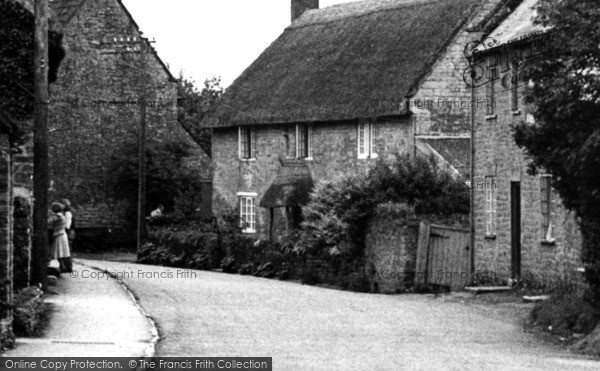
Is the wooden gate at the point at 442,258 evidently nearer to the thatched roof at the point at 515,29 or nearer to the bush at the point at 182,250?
the thatched roof at the point at 515,29

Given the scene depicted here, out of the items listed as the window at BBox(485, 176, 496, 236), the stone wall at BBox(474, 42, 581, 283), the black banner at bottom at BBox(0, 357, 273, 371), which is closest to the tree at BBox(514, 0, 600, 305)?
the stone wall at BBox(474, 42, 581, 283)

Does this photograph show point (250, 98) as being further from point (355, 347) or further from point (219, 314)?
point (355, 347)

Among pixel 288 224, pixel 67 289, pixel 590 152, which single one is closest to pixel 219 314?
pixel 67 289

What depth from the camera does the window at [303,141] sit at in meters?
47.6

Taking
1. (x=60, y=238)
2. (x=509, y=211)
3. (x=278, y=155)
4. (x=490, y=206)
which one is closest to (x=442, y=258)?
(x=490, y=206)

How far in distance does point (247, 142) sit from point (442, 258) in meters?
20.0

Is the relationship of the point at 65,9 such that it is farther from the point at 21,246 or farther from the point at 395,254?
the point at 21,246

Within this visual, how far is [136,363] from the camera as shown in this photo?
604 inches

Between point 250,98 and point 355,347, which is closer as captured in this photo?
point 355,347

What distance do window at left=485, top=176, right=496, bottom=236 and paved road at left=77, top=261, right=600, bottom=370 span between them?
9.97ft

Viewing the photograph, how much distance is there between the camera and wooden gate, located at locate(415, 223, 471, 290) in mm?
32469

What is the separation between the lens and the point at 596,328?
2023 centimetres

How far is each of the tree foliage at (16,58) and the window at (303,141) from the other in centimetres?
2128

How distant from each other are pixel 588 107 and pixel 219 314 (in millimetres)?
7530
